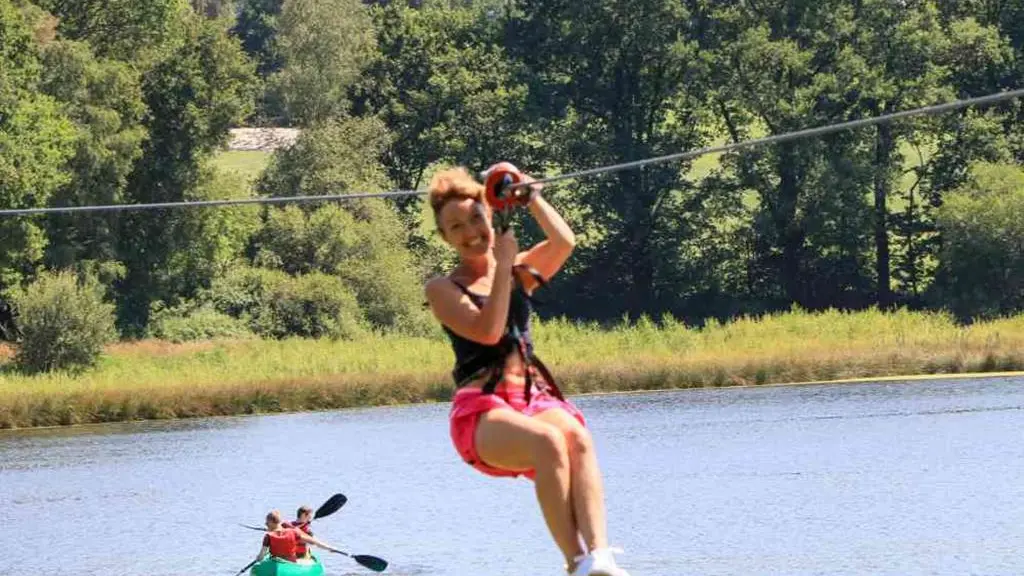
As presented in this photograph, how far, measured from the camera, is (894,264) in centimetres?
6569

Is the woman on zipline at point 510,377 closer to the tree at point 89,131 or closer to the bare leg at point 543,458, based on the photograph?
the bare leg at point 543,458

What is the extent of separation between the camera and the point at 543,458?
7277 mm

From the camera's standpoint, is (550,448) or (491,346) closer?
(550,448)

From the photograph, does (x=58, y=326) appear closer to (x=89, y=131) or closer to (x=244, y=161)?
(x=89, y=131)

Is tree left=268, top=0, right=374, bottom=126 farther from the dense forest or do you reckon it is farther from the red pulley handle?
the red pulley handle

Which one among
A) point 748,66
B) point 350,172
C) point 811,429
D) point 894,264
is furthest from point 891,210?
point 811,429

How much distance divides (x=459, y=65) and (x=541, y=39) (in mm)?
3035

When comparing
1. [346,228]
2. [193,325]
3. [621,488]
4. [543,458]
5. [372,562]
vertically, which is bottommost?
[621,488]

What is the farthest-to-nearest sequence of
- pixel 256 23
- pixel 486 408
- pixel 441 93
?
pixel 256 23, pixel 441 93, pixel 486 408

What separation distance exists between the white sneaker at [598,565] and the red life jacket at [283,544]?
591 inches

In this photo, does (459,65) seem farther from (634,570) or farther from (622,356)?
(634,570)

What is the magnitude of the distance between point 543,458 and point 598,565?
480 mm

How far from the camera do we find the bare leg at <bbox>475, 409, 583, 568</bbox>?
7.27 metres

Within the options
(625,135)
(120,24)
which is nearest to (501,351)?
(120,24)
